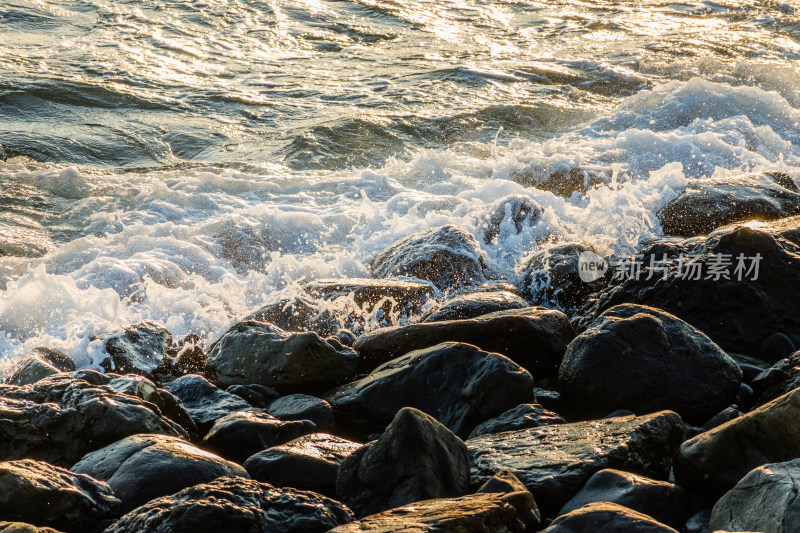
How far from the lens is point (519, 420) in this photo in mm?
3453

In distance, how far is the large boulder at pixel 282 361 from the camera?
4.28 meters

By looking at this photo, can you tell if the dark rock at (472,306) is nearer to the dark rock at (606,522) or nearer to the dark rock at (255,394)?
the dark rock at (255,394)

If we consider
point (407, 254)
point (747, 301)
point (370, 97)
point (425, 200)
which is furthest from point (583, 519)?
point (370, 97)

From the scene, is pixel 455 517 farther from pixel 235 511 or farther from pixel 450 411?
pixel 450 411

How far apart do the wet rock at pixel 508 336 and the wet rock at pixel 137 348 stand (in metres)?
1.60

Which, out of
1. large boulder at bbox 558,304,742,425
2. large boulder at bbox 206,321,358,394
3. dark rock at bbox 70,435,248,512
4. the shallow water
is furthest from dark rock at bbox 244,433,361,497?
the shallow water

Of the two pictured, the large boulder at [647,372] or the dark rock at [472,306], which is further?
the dark rock at [472,306]

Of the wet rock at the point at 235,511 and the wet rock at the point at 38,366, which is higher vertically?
the wet rock at the point at 235,511

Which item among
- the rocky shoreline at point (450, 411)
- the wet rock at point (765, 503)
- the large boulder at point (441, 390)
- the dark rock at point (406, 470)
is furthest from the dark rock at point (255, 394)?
the wet rock at point (765, 503)

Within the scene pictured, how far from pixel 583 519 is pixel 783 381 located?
1811mm

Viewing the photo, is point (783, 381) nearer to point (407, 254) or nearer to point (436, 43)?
point (407, 254)

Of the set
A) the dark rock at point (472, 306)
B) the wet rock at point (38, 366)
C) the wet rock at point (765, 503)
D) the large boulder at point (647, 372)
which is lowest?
the wet rock at point (38, 366)

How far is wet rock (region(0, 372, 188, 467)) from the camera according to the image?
11.1 feet

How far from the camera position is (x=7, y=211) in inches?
291
